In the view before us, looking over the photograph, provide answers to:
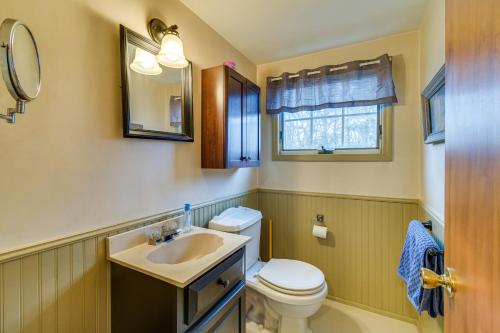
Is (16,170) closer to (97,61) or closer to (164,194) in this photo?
(97,61)

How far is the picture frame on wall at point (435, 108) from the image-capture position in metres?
1.20

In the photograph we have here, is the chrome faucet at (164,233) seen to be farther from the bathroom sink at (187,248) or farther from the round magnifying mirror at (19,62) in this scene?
the round magnifying mirror at (19,62)

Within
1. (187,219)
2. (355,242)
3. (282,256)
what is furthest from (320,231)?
(187,219)

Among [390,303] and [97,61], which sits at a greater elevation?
[97,61]

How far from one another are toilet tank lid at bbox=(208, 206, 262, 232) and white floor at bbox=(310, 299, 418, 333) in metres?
1.00

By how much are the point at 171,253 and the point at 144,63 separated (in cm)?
105

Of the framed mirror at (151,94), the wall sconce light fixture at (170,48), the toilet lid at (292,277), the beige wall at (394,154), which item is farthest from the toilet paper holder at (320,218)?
the wall sconce light fixture at (170,48)

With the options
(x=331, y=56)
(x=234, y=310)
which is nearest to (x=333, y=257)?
(x=234, y=310)

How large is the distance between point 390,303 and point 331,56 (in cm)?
222

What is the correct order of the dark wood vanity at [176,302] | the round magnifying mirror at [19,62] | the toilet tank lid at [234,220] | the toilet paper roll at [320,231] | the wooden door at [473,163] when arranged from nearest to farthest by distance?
the wooden door at [473,163] → the round magnifying mirror at [19,62] → the dark wood vanity at [176,302] → the toilet tank lid at [234,220] → the toilet paper roll at [320,231]

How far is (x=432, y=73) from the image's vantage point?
4.70 feet

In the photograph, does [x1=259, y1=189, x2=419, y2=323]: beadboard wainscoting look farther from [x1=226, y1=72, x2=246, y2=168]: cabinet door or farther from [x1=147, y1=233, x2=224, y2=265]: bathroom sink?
[x1=147, y1=233, x2=224, y2=265]: bathroom sink

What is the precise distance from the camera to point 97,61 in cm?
105

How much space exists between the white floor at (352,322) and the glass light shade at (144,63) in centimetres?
217
